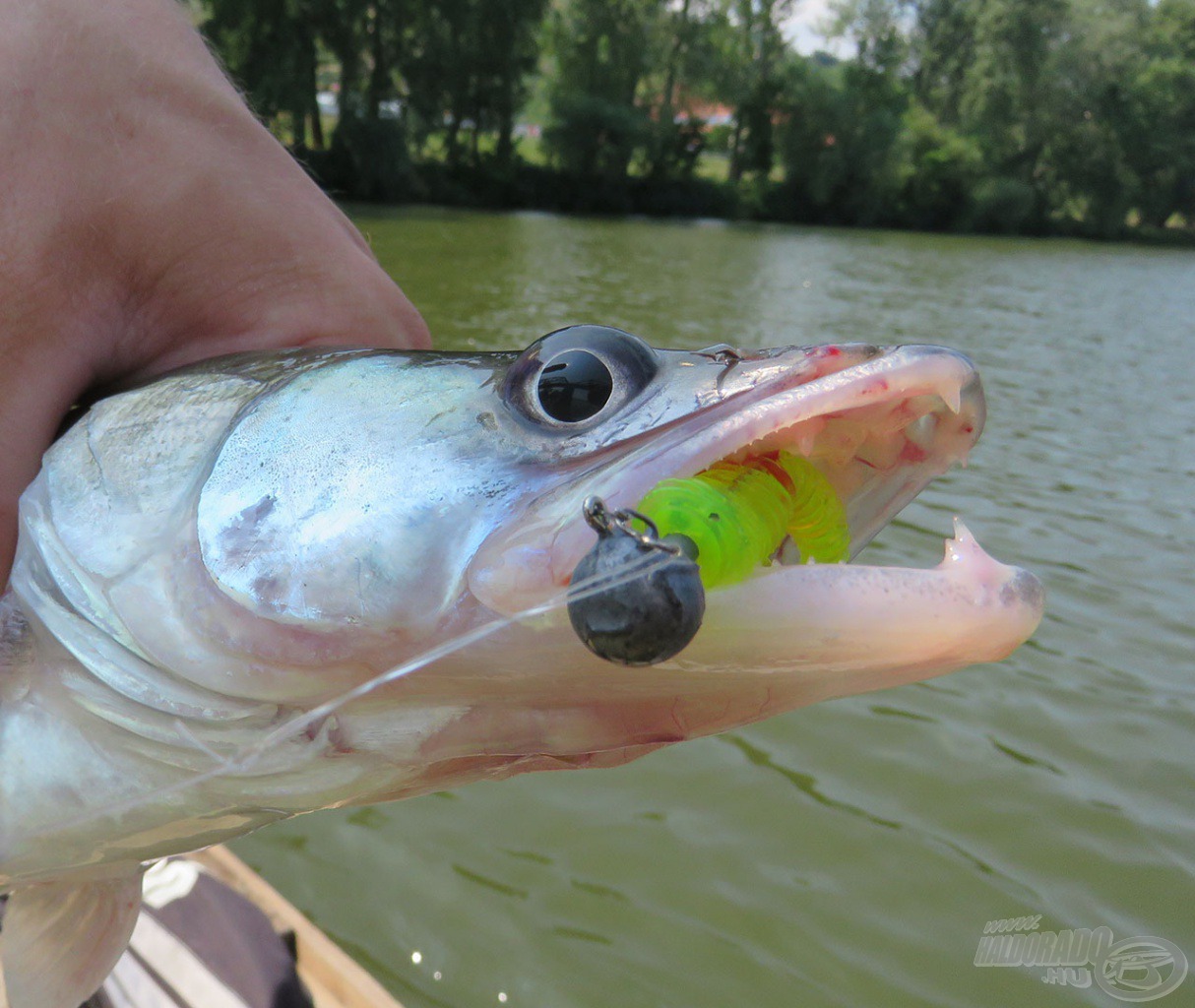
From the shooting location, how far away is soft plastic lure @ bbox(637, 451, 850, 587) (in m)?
1.12

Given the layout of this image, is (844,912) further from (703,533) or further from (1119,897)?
(703,533)

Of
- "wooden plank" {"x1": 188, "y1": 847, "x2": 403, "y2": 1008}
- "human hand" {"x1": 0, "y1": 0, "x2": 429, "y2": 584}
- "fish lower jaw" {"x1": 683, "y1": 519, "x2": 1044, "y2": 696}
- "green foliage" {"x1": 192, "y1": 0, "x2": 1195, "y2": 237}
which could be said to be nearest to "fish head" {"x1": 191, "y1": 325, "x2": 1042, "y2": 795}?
"fish lower jaw" {"x1": 683, "y1": 519, "x2": 1044, "y2": 696}

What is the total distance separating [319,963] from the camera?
283cm

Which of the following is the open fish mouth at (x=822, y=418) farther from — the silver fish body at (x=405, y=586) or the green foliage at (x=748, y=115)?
the green foliage at (x=748, y=115)

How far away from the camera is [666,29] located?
1913 inches

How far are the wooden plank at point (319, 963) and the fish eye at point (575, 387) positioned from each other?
77.7 inches

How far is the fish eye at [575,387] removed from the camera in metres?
1.33

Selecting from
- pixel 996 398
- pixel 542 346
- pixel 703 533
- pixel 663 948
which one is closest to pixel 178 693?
pixel 542 346

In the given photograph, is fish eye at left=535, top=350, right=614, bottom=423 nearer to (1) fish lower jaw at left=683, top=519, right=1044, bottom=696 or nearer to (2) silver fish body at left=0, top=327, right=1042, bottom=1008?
(2) silver fish body at left=0, top=327, right=1042, bottom=1008

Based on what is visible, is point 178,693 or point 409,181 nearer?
point 178,693

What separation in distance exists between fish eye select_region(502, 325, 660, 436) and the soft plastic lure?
0.52 feet

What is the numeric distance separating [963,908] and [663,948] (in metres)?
1.18

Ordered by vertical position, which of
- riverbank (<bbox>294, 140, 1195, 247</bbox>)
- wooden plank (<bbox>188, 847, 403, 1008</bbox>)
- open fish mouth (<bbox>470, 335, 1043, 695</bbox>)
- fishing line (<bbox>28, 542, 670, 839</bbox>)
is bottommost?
riverbank (<bbox>294, 140, 1195, 247</bbox>)

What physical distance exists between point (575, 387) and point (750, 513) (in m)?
0.30
